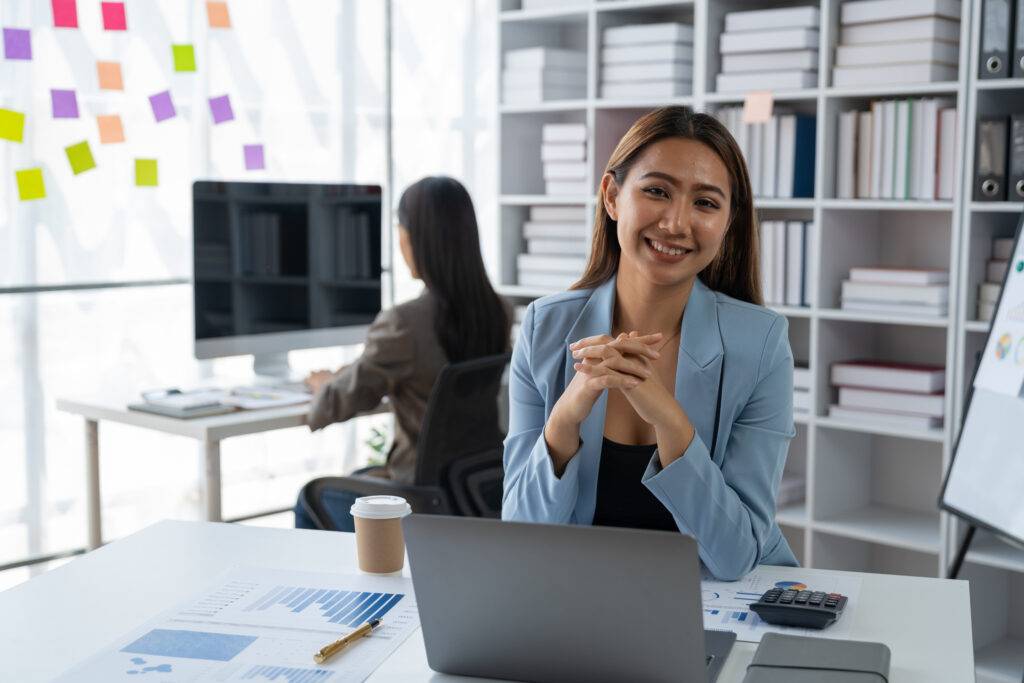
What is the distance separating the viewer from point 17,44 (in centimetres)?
324

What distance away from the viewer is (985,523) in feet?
8.75

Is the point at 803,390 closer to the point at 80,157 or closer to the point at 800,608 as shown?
the point at 800,608

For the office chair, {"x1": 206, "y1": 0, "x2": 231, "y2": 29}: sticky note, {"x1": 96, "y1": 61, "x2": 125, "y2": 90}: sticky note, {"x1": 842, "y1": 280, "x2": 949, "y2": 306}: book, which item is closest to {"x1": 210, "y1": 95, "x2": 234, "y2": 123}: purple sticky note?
{"x1": 206, "y1": 0, "x2": 231, "y2": 29}: sticky note

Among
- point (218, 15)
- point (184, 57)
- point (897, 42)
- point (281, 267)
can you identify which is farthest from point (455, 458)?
point (218, 15)

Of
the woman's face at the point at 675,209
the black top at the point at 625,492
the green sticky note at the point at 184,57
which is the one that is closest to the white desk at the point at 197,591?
the black top at the point at 625,492

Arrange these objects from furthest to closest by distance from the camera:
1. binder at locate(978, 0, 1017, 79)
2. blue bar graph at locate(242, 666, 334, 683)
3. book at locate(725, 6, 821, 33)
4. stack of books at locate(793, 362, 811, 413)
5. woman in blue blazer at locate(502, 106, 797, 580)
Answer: stack of books at locate(793, 362, 811, 413)
book at locate(725, 6, 821, 33)
binder at locate(978, 0, 1017, 79)
woman in blue blazer at locate(502, 106, 797, 580)
blue bar graph at locate(242, 666, 334, 683)

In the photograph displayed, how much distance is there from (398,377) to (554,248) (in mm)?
1154

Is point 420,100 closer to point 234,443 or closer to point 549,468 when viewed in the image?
point 234,443

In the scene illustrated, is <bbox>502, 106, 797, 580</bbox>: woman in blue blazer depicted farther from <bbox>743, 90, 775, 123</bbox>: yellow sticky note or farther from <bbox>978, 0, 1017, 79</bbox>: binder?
<bbox>743, 90, 775, 123</bbox>: yellow sticky note

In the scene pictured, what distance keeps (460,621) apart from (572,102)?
2780mm

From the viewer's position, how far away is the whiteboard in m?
2.61

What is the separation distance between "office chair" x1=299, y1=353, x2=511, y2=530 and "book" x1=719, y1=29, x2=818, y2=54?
4.24 ft

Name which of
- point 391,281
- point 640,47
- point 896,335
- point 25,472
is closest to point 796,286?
point 896,335

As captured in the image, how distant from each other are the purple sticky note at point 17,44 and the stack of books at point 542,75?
4.92 ft
